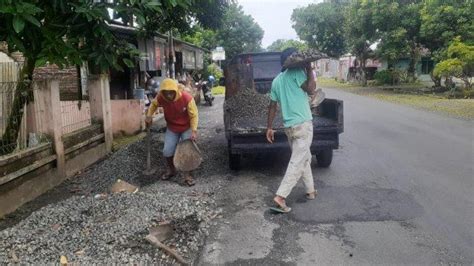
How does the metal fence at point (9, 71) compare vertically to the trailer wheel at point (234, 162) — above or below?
above

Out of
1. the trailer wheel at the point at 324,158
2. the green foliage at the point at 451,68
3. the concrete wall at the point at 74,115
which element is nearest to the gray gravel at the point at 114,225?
the concrete wall at the point at 74,115

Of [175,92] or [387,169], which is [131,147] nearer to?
[175,92]

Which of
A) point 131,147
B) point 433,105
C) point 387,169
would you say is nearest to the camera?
point 387,169

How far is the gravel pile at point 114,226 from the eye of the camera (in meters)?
4.17

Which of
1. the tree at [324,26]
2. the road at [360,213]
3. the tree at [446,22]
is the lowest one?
the road at [360,213]

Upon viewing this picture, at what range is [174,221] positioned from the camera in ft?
15.7

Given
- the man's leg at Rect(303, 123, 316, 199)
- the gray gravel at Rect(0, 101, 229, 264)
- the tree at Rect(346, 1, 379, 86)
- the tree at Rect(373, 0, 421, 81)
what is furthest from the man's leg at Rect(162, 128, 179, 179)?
the tree at Rect(346, 1, 379, 86)

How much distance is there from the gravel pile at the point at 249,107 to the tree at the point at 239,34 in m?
40.4

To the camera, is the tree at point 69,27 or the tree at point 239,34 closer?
the tree at point 69,27

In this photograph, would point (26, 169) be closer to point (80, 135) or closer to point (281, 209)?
point (80, 135)

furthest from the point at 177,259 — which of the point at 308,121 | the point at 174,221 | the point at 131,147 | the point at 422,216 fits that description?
the point at 131,147

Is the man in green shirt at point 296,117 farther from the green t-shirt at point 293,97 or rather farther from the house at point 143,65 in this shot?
the house at point 143,65

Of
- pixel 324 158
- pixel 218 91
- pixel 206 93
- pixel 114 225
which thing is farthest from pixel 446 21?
pixel 114 225

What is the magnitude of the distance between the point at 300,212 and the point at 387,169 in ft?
8.81
